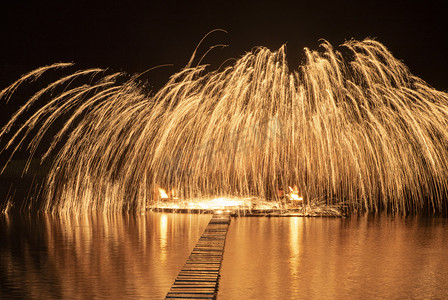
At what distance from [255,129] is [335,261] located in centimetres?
1281

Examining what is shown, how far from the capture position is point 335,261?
1327 cm

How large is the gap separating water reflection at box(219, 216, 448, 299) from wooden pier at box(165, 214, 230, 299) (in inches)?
8.4

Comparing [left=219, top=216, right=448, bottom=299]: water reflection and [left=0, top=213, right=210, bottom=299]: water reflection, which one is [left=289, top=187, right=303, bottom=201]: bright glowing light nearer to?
[left=0, top=213, right=210, bottom=299]: water reflection

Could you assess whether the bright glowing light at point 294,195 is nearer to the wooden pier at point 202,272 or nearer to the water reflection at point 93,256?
the water reflection at point 93,256

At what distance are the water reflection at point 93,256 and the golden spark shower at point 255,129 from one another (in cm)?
460

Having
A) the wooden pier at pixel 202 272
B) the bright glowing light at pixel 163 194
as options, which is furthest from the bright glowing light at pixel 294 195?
the wooden pier at pixel 202 272

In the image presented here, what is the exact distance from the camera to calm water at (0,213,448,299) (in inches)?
407

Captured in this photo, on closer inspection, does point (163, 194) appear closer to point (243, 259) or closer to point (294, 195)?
point (294, 195)

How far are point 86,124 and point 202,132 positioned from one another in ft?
16.6

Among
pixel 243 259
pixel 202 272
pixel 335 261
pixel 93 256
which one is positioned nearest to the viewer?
pixel 202 272

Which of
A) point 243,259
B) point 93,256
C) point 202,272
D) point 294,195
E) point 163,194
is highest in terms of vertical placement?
point 163,194

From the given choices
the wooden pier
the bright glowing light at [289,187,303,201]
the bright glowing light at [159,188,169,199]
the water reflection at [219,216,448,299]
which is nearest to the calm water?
the water reflection at [219,216,448,299]

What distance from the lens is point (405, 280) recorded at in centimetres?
1120

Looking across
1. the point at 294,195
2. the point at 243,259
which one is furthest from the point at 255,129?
the point at 243,259
